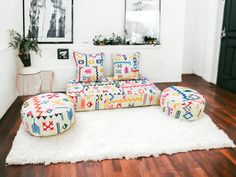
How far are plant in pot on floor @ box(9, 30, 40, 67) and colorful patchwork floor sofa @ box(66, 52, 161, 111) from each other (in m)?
0.72

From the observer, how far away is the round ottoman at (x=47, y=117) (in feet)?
9.25

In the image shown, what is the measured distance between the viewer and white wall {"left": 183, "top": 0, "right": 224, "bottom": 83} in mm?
5203

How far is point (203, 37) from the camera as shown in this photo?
5.83 metres

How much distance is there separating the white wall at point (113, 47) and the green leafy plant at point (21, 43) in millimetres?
321

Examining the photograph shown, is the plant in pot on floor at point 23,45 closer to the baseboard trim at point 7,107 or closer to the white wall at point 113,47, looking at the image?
the white wall at point 113,47

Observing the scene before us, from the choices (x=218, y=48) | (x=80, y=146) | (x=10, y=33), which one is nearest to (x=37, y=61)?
(x=10, y=33)

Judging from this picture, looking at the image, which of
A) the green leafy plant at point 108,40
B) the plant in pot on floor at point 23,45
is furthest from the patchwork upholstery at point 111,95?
the green leafy plant at point 108,40

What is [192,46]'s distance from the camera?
20.2ft

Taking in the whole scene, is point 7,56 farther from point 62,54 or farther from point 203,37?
point 203,37

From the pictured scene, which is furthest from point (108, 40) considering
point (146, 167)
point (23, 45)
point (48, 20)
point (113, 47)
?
point (146, 167)

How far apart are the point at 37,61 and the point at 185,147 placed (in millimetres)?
3077

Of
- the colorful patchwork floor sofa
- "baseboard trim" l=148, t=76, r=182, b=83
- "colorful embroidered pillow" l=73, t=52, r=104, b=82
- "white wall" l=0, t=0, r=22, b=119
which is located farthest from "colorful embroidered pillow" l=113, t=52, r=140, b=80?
"white wall" l=0, t=0, r=22, b=119

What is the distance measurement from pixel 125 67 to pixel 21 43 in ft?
5.79

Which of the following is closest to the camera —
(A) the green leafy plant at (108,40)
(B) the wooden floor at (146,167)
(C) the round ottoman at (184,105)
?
(B) the wooden floor at (146,167)
